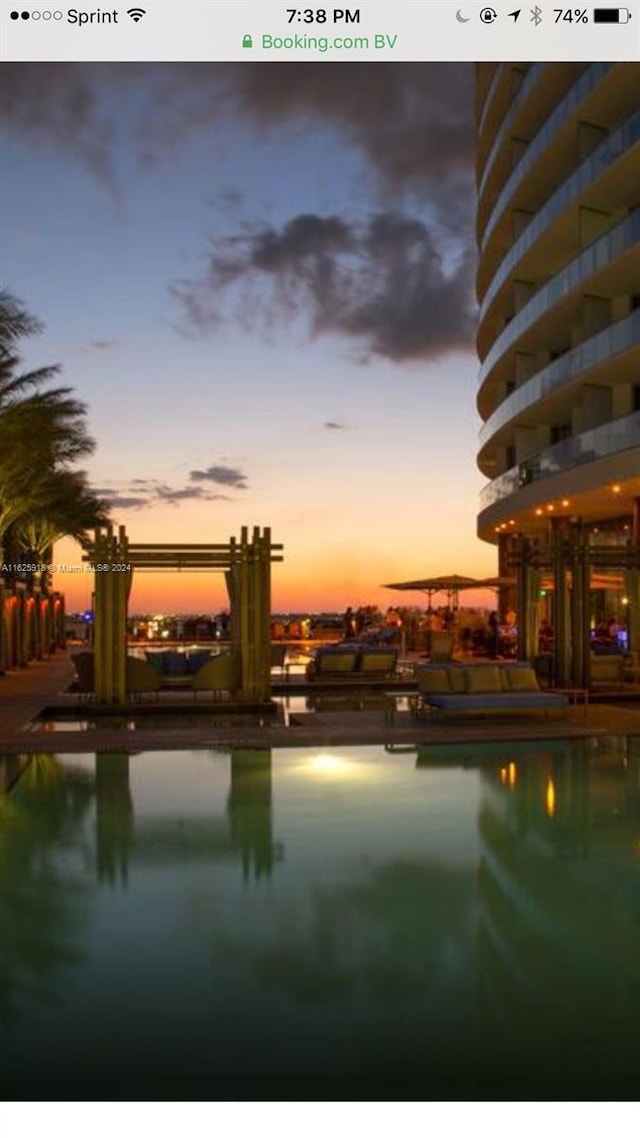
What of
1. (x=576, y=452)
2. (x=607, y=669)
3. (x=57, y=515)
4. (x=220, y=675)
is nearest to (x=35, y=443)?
(x=220, y=675)

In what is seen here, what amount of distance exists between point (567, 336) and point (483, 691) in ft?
58.4

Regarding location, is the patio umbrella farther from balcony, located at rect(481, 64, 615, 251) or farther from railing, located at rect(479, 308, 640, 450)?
balcony, located at rect(481, 64, 615, 251)

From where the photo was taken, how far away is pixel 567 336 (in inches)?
1179

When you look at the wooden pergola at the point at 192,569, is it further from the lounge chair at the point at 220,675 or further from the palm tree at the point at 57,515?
the palm tree at the point at 57,515

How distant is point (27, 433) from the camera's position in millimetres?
25016

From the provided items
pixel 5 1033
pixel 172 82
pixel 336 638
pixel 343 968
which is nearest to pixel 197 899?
pixel 343 968

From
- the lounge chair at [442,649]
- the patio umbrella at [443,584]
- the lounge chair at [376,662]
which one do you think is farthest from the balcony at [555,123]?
the lounge chair at [376,662]

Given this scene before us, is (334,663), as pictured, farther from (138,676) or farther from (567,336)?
(567,336)

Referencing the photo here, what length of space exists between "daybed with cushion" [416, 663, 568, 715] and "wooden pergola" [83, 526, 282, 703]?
300cm

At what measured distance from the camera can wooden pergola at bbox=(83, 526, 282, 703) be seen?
16203 millimetres

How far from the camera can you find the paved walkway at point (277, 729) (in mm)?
12625
